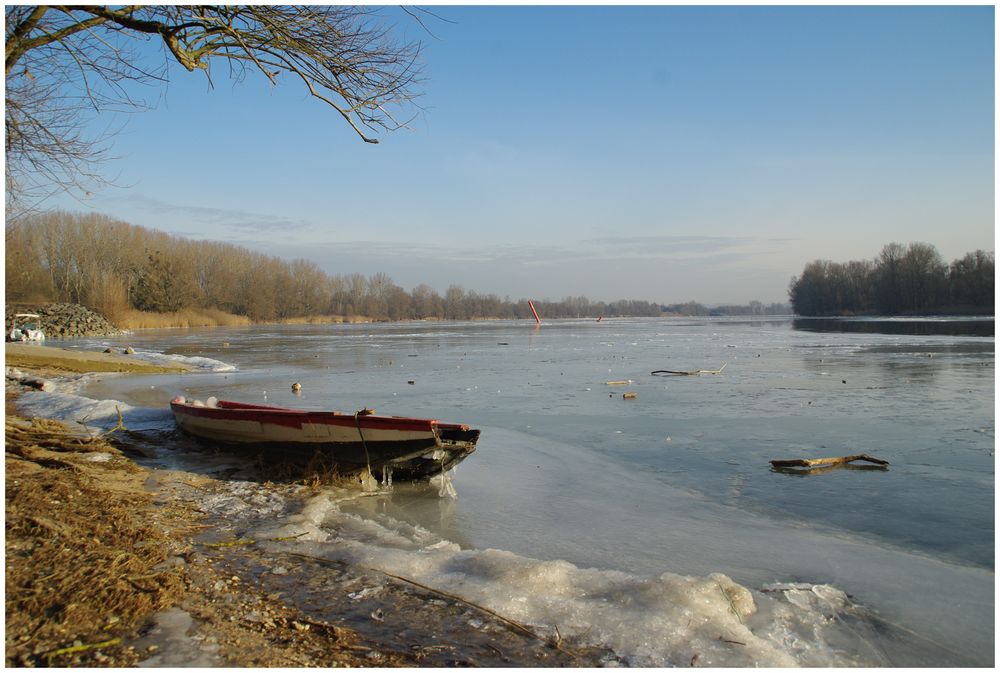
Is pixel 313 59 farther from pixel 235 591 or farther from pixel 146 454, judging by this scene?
pixel 146 454

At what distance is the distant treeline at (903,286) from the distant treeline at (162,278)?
3053 inches

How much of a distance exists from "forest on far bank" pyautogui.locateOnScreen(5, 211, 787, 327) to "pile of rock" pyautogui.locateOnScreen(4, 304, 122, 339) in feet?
3.67

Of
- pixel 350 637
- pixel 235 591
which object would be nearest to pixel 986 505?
pixel 350 637

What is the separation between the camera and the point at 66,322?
4550 cm

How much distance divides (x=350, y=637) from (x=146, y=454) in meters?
6.35

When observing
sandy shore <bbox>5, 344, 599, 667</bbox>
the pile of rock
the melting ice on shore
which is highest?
the pile of rock

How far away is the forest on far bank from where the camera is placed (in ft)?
188

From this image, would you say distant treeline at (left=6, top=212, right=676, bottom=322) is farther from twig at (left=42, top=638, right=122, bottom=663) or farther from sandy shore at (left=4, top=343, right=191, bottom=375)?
twig at (left=42, top=638, right=122, bottom=663)

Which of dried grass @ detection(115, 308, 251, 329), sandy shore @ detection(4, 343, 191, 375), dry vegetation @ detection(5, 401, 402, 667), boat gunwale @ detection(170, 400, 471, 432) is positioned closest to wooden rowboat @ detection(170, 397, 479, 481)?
boat gunwale @ detection(170, 400, 471, 432)

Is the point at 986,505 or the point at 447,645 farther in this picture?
the point at 986,505

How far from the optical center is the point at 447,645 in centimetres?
338

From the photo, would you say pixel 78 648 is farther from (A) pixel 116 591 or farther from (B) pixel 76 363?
(B) pixel 76 363

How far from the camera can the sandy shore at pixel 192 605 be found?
Answer: 121 inches

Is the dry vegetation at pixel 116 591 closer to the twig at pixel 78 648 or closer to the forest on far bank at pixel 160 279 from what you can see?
the twig at pixel 78 648
